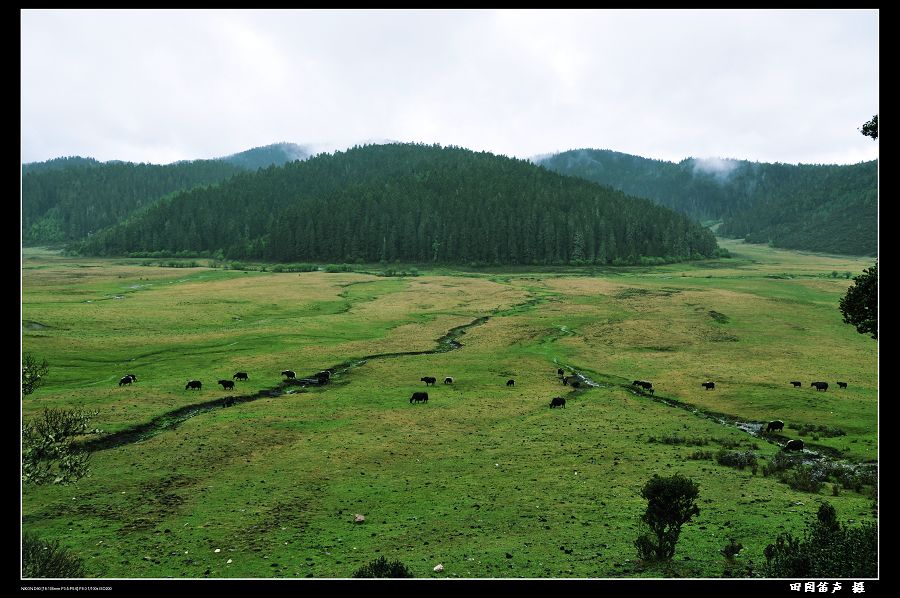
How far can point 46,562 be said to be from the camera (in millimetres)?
15102

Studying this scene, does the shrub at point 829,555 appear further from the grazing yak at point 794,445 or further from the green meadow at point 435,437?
the grazing yak at point 794,445

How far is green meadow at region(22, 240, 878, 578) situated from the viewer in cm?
1930

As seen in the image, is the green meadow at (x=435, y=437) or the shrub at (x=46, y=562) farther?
the green meadow at (x=435, y=437)

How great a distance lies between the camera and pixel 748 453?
3081 centimetres

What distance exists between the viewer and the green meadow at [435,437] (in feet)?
63.3

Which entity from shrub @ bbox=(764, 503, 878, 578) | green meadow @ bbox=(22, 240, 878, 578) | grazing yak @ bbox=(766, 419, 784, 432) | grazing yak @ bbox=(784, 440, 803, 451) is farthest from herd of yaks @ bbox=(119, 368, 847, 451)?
shrub @ bbox=(764, 503, 878, 578)

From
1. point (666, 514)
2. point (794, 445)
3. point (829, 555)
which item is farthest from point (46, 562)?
point (794, 445)

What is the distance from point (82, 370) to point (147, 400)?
1803cm

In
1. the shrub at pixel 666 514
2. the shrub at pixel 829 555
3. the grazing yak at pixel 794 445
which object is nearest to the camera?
the shrub at pixel 829 555

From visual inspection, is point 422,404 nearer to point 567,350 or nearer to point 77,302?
point 567,350

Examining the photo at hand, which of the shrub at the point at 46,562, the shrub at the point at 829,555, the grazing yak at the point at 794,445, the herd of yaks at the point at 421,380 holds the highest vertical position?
the shrub at the point at 829,555

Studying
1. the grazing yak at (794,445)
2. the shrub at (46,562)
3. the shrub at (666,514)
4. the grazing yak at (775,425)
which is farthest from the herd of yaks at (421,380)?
the shrub at (46,562)

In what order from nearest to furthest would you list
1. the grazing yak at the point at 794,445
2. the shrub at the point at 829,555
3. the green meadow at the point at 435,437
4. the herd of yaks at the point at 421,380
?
the shrub at the point at 829,555
the green meadow at the point at 435,437
the grazing yak at the point at 794,445
the herd of yaks at the point at 421,380

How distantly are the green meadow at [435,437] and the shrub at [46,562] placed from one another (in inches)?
53.9
